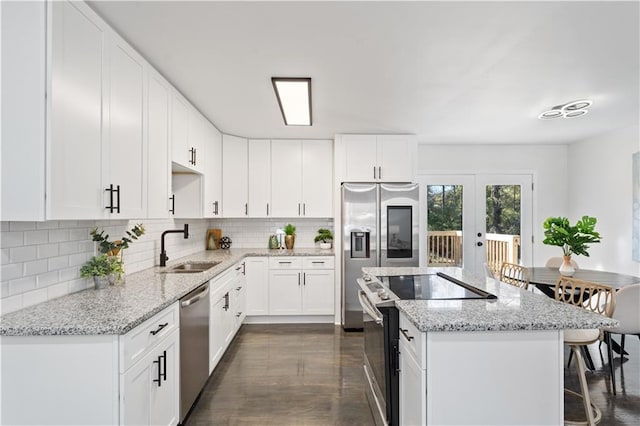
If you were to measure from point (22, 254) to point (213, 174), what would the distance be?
2529mm

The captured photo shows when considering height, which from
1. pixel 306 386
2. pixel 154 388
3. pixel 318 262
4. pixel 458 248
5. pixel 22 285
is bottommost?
pixel 306 386

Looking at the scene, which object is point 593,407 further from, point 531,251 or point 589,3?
point 531,251

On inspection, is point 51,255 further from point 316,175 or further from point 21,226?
point 316,175

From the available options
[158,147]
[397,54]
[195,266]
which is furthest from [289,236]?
[397,54]

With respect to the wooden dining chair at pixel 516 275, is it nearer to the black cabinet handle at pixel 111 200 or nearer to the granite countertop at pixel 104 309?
the granite countertop at pixel 104 309

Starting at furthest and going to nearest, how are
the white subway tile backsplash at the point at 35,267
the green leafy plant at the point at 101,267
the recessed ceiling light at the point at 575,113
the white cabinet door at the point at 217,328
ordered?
the recessed ceiling light at the point at 575,113, the white cabinet door at the point at 217,328, the green leafy plant at the point at 101,267, the white subway tile backsplash at the point at 35,267

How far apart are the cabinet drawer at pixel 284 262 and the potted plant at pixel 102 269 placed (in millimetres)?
2214

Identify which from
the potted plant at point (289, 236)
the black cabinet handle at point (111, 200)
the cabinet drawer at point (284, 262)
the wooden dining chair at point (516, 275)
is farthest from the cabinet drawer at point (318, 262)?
the black cabinet handle at point (111, 200)

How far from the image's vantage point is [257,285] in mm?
4301

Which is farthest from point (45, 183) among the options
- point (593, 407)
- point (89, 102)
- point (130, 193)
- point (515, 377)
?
point (593, 407)

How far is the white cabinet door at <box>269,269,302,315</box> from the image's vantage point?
4.31 metres

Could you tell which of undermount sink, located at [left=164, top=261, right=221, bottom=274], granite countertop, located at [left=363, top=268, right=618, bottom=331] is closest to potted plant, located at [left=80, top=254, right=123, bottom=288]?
undermount sink, located at [left=164, top=261, right=221, bottom=274]

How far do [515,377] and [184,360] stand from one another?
188 cm

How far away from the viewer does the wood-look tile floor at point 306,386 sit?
2352 millimetres
